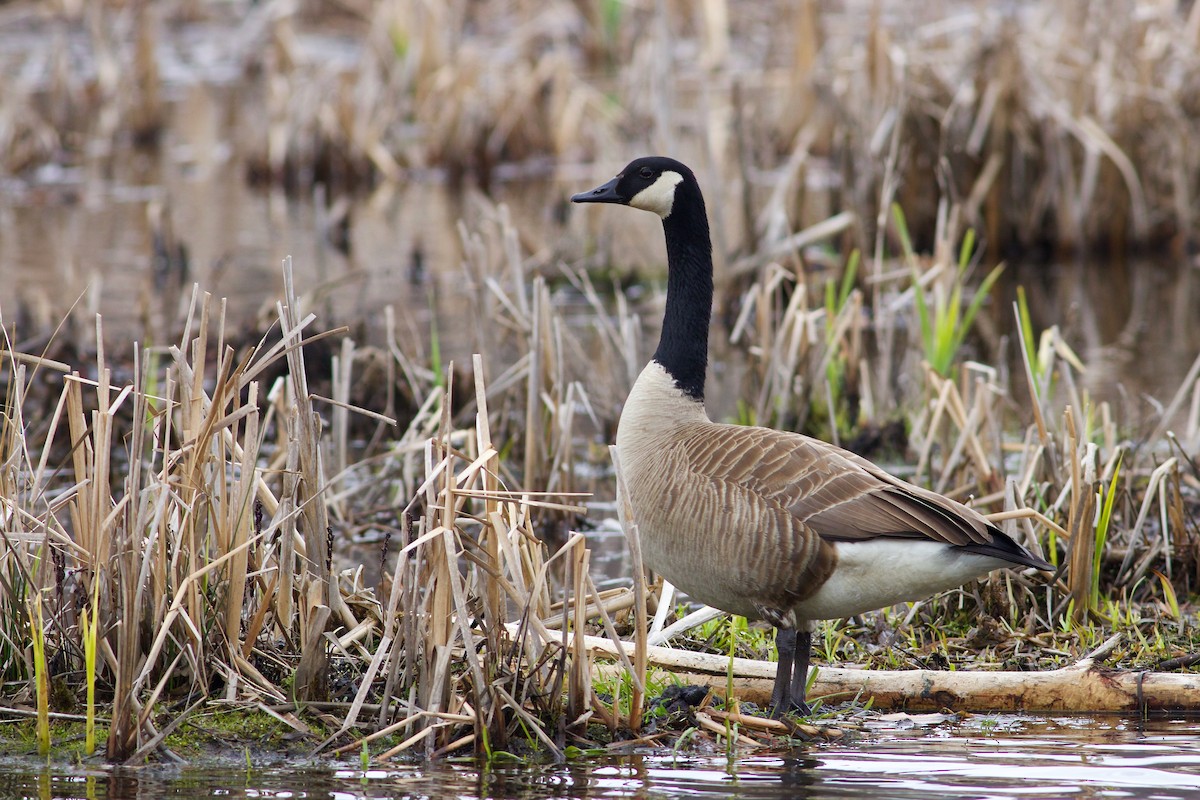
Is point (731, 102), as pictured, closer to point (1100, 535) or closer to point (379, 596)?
point (1100, 535)

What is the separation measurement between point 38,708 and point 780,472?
2.39 m

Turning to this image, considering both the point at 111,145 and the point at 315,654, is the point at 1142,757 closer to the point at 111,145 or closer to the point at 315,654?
the point at 315,654

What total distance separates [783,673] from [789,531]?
0.49 metres

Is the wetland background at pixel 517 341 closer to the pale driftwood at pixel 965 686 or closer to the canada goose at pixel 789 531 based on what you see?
the pale driftwood at pixel 965 686

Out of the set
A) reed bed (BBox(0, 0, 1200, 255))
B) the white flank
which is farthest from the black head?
reed bed (BBox(0, 0, 1200, 255))

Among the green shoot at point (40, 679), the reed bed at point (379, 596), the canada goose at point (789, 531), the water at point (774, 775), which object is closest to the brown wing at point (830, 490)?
the canada goose at point (789, 531)

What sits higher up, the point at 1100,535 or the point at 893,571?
the point at 893,571

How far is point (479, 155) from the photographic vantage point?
18.6 meters

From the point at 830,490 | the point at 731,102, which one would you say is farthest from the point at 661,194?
the point at 731,102

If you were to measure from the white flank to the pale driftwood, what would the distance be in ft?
1.38

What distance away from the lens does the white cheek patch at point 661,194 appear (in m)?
5.73

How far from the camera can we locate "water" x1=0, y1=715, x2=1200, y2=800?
4.29 metres

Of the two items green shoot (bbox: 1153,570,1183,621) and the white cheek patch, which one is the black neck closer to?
the white cheek patch

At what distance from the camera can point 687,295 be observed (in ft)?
18.7
